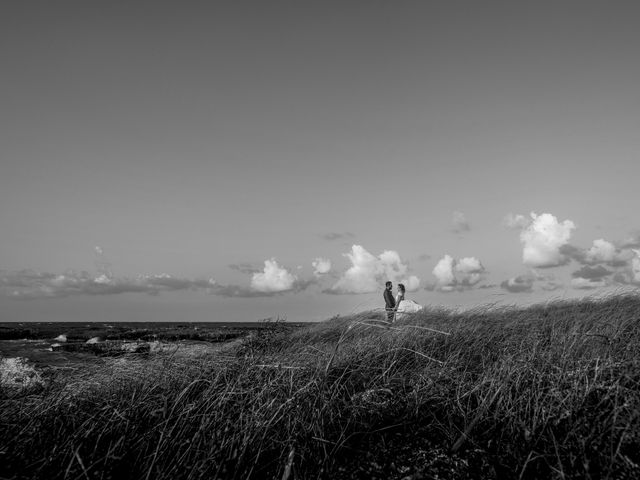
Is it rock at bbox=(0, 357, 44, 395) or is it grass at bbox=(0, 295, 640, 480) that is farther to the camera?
rock at bbox=(0, 357, 44, 395)

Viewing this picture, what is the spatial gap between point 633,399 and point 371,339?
10.8 ft

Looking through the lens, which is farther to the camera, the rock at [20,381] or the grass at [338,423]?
the rock at [20,381]

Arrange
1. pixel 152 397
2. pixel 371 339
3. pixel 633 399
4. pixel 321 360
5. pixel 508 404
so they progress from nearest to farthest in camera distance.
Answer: pixel 633 399
pixel 508 404
pixel 152 397
pixel 321 360
pixel 371 339

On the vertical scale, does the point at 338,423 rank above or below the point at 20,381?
above

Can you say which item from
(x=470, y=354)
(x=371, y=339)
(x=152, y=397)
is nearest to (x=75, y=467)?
(x=152, y=397)

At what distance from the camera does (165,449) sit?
267 cm

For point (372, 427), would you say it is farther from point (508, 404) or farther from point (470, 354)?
point (470, 354)

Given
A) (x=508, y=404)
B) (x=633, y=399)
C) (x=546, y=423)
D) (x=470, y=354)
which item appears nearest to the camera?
(x=546, y=423)

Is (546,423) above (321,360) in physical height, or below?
below

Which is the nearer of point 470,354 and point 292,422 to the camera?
point 292,422

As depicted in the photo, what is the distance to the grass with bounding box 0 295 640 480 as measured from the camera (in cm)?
249

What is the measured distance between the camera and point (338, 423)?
3088mm

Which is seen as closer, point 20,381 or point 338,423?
point 338,423

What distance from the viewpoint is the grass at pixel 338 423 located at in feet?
8.16
